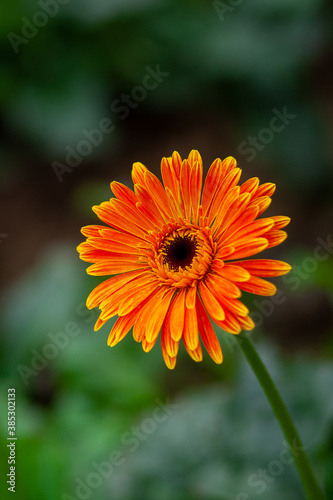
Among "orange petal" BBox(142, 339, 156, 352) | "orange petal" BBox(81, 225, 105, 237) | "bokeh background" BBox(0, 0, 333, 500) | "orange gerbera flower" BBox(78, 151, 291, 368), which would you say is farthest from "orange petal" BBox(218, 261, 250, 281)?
"bokeh background" BBox(0, 0, 333, 500)

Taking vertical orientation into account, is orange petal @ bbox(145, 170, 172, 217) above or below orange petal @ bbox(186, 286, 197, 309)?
above

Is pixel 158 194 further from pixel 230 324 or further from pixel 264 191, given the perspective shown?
pixel 230 324

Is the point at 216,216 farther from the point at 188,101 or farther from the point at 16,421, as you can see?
the point at 188,101

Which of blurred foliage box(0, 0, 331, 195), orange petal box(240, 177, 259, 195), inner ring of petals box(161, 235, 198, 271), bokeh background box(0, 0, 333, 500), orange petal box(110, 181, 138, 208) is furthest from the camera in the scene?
blurred foliage box(0, 0, 331, 195)

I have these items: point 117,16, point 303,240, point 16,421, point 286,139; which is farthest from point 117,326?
point 117,16

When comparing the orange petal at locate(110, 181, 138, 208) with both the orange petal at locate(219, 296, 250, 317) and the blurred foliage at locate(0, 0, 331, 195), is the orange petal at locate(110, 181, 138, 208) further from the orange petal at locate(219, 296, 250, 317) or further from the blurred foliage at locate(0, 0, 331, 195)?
the blurred foliage at locate(0, 0, 331, 195)

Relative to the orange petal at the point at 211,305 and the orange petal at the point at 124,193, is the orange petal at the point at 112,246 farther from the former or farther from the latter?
the orange petal at the point at 211,305

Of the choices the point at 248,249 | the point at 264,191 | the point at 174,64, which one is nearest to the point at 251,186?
the point at 264,191
